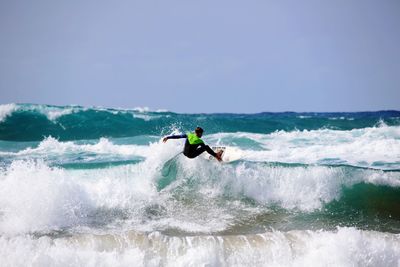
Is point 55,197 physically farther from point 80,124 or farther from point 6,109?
point 6,109

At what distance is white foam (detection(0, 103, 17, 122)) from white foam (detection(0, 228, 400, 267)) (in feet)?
70.7

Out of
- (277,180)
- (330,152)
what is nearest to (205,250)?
(277,180)

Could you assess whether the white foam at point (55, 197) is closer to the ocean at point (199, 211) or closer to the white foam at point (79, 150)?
the ocean at point (199, 211)

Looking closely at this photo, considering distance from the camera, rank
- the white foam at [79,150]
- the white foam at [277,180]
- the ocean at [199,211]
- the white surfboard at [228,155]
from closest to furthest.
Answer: the ocean at [199,211] → the white foam at [277,180] → the white surfboard at [228,155] → the white foam at [79,150]

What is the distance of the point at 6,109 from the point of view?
25359 mm

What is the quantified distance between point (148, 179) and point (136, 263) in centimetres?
452

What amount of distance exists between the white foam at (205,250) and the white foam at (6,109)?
21.5m

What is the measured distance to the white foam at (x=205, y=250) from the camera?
5633mm

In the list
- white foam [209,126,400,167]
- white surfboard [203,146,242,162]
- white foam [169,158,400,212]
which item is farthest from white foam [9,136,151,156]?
white foam [169,158,400,212]

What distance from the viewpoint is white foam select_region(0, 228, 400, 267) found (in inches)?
222

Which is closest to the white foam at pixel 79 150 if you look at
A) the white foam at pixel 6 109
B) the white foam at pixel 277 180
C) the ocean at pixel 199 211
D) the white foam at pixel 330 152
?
the ocean at pixel 199 211

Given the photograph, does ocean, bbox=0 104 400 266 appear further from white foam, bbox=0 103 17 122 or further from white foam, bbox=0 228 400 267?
white foam, bbox=0 103 17 122

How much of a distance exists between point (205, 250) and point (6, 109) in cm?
2389

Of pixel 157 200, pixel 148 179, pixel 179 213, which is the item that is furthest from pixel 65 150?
pixel 179 213
